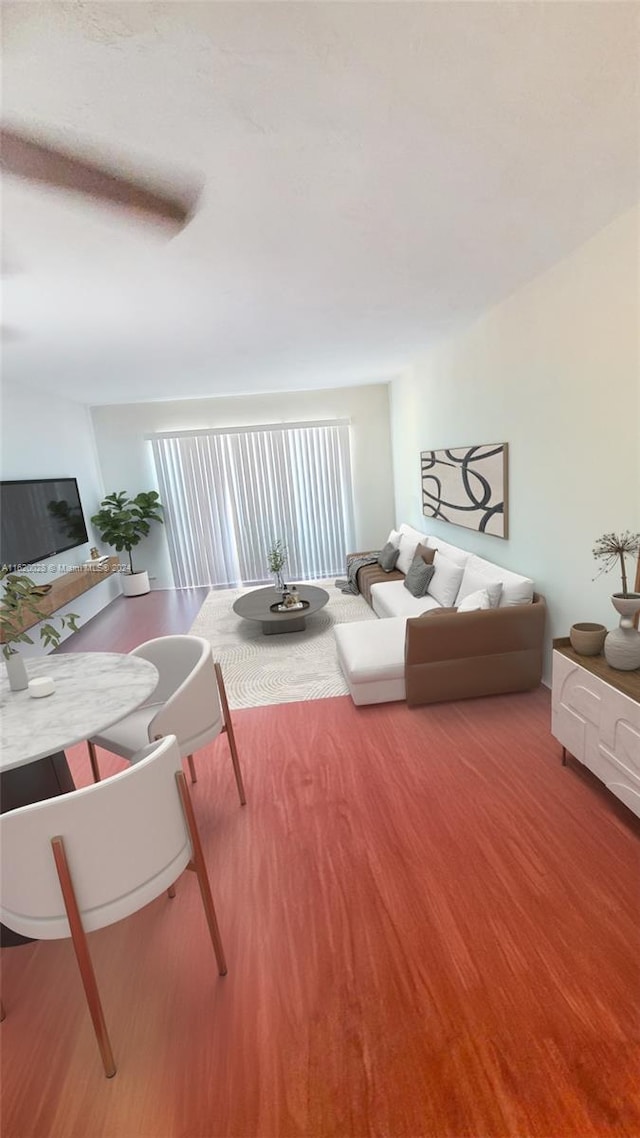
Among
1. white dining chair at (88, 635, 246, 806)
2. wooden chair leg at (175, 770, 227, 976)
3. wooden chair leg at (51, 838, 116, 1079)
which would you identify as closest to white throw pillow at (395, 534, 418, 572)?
white dining chair at (88, 635, 246, 806)

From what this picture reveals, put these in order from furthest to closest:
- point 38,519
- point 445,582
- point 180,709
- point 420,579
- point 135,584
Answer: point 135,584, point 38,519, point 420,579, point 445,582, point 180,709

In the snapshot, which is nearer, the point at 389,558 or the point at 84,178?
the point at 84,178

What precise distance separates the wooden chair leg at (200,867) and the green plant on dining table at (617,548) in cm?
204

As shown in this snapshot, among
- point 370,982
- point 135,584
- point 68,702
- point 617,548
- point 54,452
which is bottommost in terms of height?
point 370,982

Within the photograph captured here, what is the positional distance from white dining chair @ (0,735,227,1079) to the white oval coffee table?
9.17 ft

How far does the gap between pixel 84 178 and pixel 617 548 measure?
2583 mm

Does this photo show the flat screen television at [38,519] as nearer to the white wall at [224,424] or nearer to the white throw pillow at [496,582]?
the white wall at [224,424]

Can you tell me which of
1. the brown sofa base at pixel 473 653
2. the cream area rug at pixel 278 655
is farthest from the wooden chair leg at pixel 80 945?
the brown sofa base at pixel 473 653

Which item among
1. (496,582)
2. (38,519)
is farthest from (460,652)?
(38,519)

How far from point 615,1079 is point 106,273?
3.43m

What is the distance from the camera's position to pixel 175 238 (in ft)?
6.11

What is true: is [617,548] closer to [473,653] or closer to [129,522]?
[473,653]

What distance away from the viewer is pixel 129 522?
6062mm

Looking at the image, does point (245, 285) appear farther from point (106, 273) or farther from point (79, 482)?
point (79, 482)
